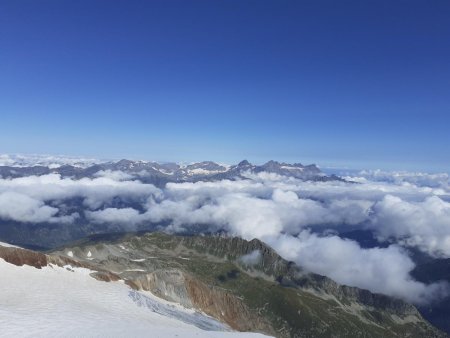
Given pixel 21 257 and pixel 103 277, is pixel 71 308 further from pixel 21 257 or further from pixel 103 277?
pixel 103 277

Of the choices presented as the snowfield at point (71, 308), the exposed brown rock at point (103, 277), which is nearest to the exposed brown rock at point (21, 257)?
the snowfield at point (71, 308)

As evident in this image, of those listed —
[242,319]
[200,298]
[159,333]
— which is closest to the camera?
[159,333]

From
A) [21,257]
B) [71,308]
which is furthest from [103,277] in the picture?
[71,308]

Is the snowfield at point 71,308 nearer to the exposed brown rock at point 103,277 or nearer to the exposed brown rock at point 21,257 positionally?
the exposed brown rock at point 103,277

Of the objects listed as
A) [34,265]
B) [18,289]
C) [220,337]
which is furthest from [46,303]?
[34,265]

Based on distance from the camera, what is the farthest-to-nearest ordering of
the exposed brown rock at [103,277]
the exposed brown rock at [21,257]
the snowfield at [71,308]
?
the exposed brown rock at [103,277] < the exposed brown rock at [21,257] < the snowfield at [71,308]

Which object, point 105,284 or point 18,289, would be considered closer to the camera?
point 18,289

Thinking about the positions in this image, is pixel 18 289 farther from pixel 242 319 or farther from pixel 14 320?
pixel 242 319

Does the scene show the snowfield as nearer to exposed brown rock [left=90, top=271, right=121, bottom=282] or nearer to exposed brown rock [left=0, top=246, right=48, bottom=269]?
exposed brown rock [left=90, top=271, right=121, bottom=282]

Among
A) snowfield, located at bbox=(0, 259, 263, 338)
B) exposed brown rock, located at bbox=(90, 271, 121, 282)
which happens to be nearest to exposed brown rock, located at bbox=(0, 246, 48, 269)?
snowfield, located at bbox=(0, 259, 263, 338)
